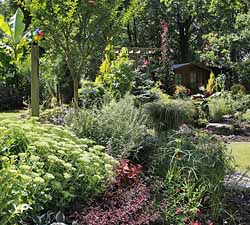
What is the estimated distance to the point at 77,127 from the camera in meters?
4.76

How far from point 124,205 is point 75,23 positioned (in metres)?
4.72

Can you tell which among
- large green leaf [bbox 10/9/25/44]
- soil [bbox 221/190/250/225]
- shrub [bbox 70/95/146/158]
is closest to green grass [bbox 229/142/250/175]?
soil [bbox 221/190/250/225]

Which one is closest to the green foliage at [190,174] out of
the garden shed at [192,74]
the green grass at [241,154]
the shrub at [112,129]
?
the shrub at [112,129]

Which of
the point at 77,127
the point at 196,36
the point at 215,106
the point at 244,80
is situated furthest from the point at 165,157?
the point at 196,36

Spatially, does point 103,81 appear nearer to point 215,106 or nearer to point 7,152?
point 215,106

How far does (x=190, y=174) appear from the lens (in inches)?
153

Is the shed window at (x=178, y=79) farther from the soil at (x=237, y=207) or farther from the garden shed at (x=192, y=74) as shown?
the soil at (x=237, y=207)

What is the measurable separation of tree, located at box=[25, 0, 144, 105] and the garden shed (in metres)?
13.3

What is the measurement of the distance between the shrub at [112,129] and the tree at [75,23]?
87.0 inches

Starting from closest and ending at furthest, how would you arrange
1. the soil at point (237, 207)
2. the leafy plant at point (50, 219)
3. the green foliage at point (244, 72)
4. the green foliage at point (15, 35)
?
the leafy plant at point (50, 219)
the soil at point (237, 207)
the green foliage at point (15, 35)
the green foliage at point (244, 72)

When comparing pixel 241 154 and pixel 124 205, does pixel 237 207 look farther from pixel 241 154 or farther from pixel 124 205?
pixel 241 154

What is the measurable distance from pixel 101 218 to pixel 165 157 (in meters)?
1.28

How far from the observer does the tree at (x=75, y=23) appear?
7039mm

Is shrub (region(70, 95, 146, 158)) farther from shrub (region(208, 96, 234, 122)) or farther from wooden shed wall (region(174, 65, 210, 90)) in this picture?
wooden shed wall (region(174, 65, 210, 90))
